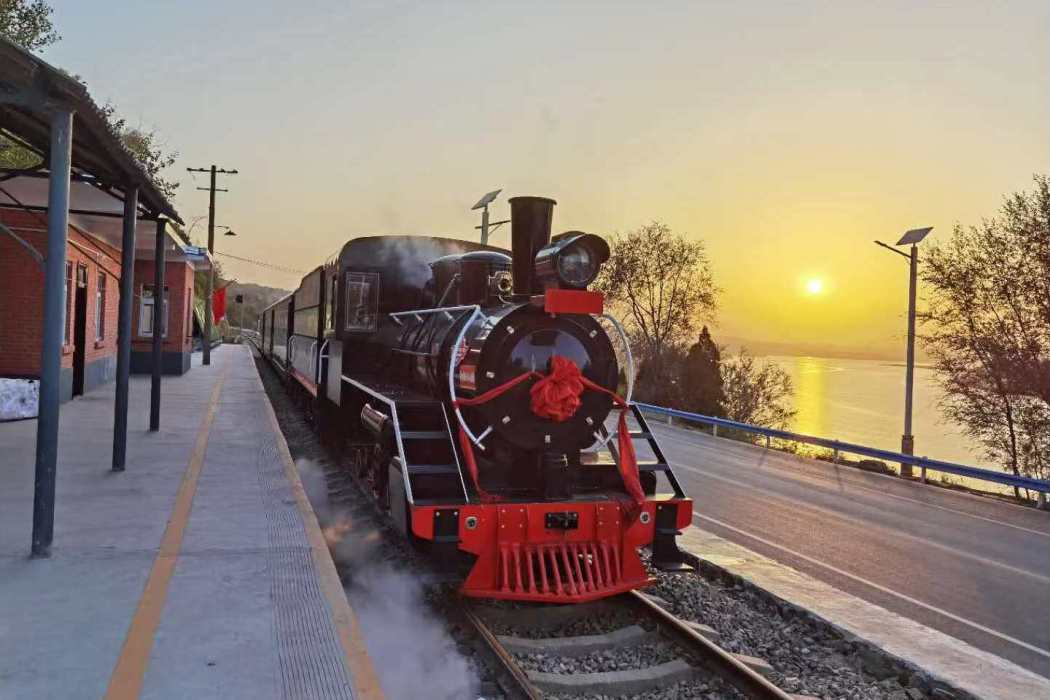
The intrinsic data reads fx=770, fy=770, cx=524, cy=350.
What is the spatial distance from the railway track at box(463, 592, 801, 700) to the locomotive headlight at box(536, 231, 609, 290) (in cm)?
242

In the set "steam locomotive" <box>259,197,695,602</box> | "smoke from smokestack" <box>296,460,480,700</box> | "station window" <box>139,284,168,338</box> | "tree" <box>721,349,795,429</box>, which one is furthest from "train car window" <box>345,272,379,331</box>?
"tree" <box>721,349,795,429</box>

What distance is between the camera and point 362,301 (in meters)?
9.02

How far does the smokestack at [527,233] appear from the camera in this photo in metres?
6.08

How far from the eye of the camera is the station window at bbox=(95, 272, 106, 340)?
17.8 metres

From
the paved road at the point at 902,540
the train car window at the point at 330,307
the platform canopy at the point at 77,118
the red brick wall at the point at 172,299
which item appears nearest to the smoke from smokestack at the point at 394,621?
the train car window at the point at 330,307

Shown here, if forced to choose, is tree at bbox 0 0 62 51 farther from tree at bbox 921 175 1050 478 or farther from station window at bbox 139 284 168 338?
tree at bbox 921 175 1050 478

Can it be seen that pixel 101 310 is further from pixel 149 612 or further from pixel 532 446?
pixel 149 612

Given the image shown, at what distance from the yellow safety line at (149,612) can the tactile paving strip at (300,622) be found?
24.7 inches

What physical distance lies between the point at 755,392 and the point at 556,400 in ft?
102

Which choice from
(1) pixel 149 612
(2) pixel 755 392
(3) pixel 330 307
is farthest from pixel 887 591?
(2) pixel 755 392

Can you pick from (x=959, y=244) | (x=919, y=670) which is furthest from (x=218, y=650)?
(x=959, y=244)

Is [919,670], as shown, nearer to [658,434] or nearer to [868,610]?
[868,610]

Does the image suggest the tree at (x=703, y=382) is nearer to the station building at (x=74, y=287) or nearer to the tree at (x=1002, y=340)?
the tree at (x=1002, y=340)

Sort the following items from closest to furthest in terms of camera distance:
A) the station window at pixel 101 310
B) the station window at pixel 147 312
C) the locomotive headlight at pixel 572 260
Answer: the locomotive headlight at pixel 572 260, the station window at pixel 101 310, the station window at pixel 147 312
